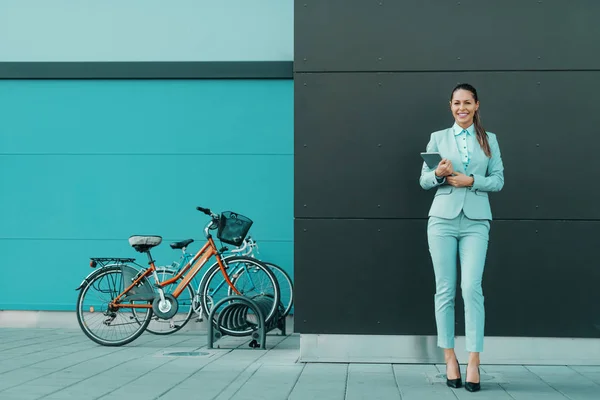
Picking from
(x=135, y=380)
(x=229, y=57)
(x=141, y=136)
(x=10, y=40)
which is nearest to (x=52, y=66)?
(x=10, y=40)

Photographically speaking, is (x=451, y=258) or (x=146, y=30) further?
(x=146, y=30)

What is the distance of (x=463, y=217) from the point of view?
495 centimetres

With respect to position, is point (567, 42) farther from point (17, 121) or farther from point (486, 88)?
point (17, 121)

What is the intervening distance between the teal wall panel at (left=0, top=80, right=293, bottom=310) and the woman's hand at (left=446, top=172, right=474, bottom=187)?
3.87 m

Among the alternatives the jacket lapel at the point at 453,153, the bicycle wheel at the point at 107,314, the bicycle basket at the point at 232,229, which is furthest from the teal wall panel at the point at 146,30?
the jacket lapel at the point at 453,153

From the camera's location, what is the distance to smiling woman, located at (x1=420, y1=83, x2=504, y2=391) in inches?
191

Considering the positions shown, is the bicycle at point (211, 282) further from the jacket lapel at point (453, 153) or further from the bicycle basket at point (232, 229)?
the jacket lapel at point (453, 153)

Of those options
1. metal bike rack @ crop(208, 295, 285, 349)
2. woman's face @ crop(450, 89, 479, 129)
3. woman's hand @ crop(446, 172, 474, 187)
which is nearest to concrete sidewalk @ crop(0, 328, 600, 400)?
metal bike rack @ crop(208, 295, 285, 349)

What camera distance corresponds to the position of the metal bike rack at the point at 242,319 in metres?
6.75

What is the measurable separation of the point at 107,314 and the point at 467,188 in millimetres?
3975

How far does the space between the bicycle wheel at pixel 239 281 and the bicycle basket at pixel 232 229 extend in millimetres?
245

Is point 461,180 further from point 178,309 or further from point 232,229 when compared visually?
point 178,309

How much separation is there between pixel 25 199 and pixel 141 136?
147cm

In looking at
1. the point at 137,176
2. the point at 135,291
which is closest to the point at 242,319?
the point at 135,291
